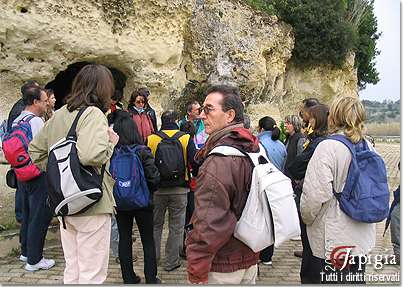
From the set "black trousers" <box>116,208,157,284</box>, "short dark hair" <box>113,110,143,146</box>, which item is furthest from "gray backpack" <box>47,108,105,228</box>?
"black trousers" <box>116,208,157,284</box>

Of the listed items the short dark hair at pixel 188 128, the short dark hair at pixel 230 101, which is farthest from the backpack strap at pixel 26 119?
the short dark hair at pixel 230 101

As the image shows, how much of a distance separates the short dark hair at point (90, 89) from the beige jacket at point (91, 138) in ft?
0.28

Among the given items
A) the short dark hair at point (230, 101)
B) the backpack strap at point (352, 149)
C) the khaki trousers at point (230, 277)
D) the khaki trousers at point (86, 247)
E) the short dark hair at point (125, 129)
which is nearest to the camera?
the khaki trousers at point (230, 277)

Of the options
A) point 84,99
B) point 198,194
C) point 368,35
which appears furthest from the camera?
point 368,35

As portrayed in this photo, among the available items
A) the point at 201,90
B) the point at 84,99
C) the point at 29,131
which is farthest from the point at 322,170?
the point at 201,90

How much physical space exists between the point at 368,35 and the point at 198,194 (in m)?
20.4

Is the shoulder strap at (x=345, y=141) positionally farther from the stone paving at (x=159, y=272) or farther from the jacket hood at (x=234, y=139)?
the stone paving at (x=159, y=272)

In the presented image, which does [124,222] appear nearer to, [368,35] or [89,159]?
[89,159]

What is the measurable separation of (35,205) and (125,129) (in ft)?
4.63

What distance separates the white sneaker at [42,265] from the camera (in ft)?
15.2

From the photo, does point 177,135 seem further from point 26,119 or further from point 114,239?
point 26,119

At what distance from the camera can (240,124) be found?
8.63 ft

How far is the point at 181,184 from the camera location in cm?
475

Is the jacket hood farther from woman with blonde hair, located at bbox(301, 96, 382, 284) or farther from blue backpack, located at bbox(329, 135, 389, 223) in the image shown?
blue backpack, located at bbox(329, 135, 389, 223)
